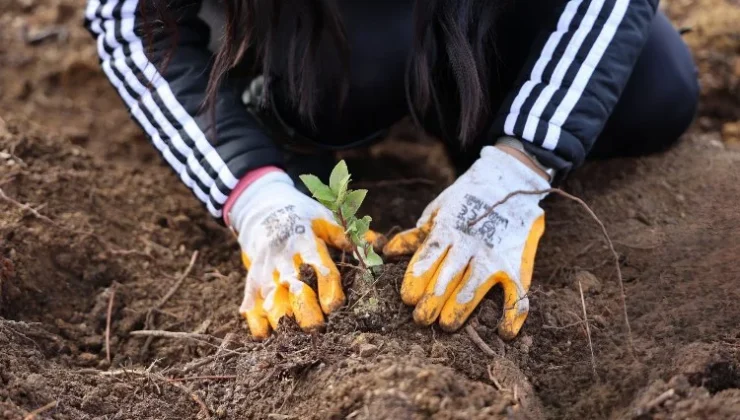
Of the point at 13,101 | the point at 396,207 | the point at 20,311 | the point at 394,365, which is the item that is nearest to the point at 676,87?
the point at 396,207

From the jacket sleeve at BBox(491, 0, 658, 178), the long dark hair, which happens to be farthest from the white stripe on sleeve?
the long dark hair

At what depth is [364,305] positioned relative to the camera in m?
1.28

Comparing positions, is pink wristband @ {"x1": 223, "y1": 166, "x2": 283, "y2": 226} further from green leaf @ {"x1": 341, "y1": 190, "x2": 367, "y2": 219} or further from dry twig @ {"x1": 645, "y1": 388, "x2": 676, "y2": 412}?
dry twig @ {"x1": 645, "y1": 388, "x2": 676, "y2": 412}

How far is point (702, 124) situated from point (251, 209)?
4.57 feet

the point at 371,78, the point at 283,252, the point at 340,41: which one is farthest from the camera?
the point at 371,78

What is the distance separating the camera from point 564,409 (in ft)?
3.87

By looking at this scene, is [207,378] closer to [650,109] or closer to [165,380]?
[165,380]

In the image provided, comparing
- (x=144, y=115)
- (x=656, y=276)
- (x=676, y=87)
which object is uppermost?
(x=144, y=115)

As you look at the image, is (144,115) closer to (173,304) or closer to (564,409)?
(173,304)

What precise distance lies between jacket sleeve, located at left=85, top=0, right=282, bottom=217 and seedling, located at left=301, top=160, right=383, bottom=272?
0.37 m

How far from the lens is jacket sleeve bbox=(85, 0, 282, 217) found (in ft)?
5.08

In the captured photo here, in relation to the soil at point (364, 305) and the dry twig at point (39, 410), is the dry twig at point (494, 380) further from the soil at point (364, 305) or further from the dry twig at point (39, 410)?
the dry twig at point (39, 410)

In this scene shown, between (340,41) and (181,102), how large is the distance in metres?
0.36

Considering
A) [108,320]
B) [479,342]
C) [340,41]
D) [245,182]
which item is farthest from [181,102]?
[479,342]
